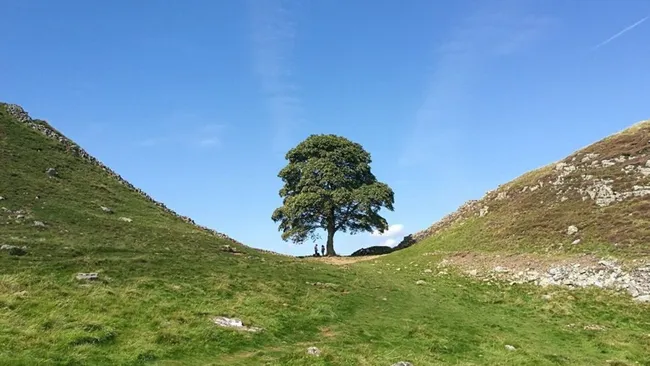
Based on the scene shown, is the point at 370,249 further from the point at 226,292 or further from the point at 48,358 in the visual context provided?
the point at 48,358

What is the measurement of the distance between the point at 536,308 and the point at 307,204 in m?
44.2

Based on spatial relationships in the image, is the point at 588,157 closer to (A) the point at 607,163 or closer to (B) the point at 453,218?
(A) the point at 607,163

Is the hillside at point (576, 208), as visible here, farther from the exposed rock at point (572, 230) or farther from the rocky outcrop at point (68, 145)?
the rocky outcrop at point (68, 145)

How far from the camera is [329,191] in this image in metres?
78.0

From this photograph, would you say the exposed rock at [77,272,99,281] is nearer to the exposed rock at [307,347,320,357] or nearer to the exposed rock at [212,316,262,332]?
the exposed rock at [212,316,262,332]

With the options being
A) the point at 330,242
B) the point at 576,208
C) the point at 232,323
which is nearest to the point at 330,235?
the point at 330,242

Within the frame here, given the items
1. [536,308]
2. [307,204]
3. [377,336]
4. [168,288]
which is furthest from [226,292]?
[307,204]

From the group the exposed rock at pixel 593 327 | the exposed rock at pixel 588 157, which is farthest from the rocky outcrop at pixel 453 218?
the exposed rock at pixel 593 327

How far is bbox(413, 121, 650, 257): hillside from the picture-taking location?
160 ft

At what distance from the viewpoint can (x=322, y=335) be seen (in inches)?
1026

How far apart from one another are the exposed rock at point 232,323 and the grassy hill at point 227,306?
0.39 meters

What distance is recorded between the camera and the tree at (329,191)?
77.8m

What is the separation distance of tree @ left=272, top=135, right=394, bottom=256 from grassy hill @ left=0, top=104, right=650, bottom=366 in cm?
2519

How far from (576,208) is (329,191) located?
34.6 metres
